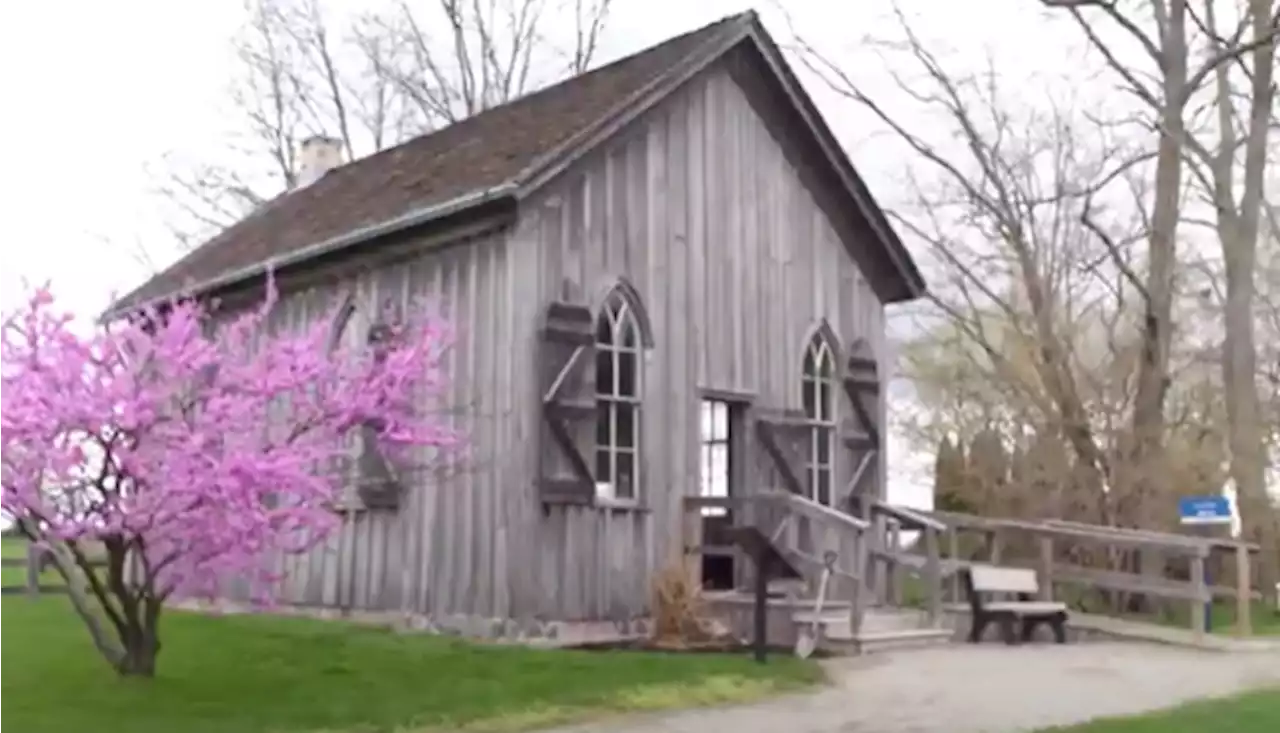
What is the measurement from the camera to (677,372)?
16.5 m

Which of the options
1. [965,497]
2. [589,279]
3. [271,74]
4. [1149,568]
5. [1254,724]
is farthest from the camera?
[271,74]

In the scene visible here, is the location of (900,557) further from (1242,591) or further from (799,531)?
(1242,591)

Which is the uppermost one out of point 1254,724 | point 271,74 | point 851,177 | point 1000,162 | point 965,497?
point 271,74

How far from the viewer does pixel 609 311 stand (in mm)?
16031

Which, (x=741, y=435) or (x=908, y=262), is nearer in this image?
(x=741, y=435)

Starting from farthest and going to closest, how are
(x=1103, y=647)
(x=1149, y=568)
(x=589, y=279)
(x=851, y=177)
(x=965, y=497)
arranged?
(x=965, y=497) < (x=1149, y=568) < (x=851, y=177) < (x=1103, y=647) < (x=589, y=279)

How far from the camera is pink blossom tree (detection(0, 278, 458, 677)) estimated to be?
35.2 feet

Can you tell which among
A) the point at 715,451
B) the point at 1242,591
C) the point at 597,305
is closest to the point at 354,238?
the point at 597,305

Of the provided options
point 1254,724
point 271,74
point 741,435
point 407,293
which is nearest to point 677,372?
point 741,435

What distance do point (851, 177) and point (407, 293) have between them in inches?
218

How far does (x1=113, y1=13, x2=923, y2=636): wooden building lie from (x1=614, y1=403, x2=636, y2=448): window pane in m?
0.02

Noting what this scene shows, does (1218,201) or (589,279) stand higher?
(1218,201)

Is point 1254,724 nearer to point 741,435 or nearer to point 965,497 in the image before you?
point 741,435

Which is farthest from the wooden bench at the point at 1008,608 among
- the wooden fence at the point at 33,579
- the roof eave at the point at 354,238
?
the wooden fence at the point at 33,579
